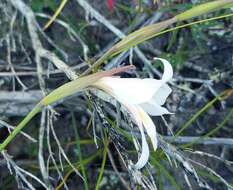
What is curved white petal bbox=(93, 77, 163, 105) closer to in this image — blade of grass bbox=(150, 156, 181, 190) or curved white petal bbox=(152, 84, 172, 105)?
curved white petal bbox=(152, 84, 172, 105)

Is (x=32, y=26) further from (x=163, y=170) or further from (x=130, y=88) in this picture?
(x=130, y=88)

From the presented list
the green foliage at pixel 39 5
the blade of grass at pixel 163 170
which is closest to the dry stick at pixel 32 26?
the green foliage at pixel 39 5

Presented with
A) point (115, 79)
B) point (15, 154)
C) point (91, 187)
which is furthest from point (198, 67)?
point (115, 79)

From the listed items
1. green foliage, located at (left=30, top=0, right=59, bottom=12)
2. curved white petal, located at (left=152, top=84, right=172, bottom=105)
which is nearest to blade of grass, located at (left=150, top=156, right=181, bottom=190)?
curved white petal, located at (left=152, top=84, right=172, bottom=105)

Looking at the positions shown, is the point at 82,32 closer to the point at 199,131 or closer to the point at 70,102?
the point at 70,102

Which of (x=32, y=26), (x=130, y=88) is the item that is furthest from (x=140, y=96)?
(x=32, y=26)

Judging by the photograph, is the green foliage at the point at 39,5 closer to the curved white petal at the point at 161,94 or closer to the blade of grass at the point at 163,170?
the blade of grass at the point at 163,170
